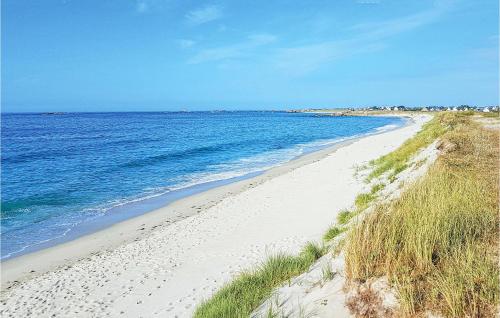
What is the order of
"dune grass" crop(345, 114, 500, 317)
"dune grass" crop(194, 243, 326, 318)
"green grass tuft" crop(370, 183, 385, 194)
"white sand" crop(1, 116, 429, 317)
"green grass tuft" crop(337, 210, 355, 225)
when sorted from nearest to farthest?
1. "dune grass" crop(345, 114, 500, 317)
2. "dune grass" crop(194, 243, 326, 318)
3. "white sand" crop(1, 116, 429, 317)
4. "green grass tuft" crop(337, 210, 355, 225)
5. "green grass tuft" crop(370, 183, 385, 194)

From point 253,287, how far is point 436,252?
3354 millimetres

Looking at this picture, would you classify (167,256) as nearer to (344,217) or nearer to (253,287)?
(253,287)

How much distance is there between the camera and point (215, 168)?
102 feet

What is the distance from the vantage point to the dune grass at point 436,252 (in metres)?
4.24

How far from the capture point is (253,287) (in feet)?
22.8

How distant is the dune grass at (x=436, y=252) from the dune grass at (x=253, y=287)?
185 centimetres

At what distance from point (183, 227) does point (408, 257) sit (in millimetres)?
10963

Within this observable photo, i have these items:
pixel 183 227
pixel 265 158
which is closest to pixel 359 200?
pixel 183 227

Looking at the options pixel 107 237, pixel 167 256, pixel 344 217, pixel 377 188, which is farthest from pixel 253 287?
pixel 377 188

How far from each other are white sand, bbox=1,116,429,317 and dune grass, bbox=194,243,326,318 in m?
1.25

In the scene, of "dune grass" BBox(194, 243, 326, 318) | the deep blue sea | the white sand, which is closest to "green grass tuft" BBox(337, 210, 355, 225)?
the white sand

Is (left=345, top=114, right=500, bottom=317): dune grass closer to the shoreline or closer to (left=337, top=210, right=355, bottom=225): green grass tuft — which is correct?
(left=337, top=210, right=355, bottom=225): green grass tuft

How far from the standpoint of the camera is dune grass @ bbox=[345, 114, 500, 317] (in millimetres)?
4242

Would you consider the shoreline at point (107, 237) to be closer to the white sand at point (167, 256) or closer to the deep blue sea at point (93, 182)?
the white sand at point (167, 256)
